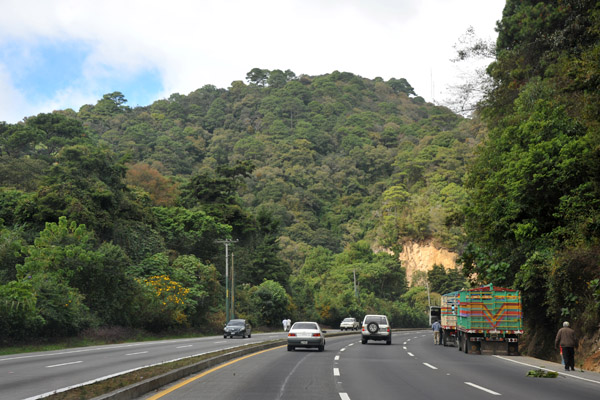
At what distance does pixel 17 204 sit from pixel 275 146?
106908 mm

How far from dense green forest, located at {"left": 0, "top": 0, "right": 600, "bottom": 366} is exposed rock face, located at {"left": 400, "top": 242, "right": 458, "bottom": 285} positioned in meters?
2.01

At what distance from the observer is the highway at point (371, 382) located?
39.8 feet

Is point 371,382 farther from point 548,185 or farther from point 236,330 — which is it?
point 236,330

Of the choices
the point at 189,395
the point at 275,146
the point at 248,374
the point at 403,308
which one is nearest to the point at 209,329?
the point at 248,374

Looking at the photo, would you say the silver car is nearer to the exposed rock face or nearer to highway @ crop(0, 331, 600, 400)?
highway @ crop(0, 331, 600, 400)

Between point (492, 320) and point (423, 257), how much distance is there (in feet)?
317

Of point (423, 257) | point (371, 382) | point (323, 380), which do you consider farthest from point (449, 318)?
point (423, 257)

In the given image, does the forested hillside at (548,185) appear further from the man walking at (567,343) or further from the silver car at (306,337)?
the silver car at (306,337)

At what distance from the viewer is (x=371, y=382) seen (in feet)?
48.1

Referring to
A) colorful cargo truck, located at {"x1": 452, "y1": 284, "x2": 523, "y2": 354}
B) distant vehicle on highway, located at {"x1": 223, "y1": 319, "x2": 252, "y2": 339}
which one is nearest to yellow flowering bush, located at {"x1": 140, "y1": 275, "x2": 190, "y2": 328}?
distant vehicle on highway, located at {"x1": 223, "y1": 319, "x2": 252, "y2": 339}

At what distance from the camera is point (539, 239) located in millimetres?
26328

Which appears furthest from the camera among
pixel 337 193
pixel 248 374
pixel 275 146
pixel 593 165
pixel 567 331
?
pixel 275 146

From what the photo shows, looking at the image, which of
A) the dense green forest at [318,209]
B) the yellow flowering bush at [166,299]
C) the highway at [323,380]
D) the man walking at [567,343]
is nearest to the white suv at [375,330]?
the dense green forest at [318,209]

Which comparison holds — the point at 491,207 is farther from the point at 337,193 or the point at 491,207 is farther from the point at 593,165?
the point at 337,193
